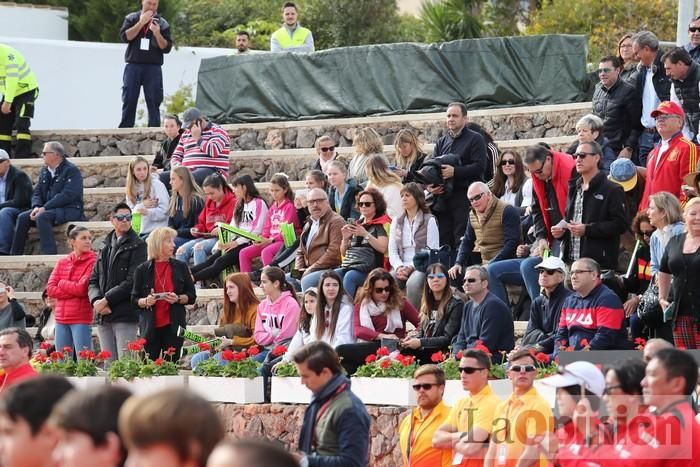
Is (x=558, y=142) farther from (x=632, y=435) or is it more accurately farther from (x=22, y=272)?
(x=632, y=435)

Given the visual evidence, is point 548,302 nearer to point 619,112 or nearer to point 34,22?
point 619,112

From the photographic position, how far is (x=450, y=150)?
16141mm

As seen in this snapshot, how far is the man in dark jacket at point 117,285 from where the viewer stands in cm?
1530

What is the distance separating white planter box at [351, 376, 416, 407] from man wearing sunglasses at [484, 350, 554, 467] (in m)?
2.27

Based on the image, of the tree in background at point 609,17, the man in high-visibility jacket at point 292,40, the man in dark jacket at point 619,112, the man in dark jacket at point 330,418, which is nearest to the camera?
the man in dark jacket at point 330,418

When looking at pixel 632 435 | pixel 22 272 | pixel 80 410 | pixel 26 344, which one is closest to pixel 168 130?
pixel 22 272

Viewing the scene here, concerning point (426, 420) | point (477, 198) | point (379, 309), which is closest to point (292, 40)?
point (477, 198)

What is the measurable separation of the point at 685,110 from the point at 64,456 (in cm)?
1139

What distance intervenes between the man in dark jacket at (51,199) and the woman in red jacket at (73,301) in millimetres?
2831

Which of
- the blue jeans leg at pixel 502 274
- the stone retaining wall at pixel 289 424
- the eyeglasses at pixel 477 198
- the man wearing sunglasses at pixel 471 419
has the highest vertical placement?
the eyeglasses at pixel 477 198

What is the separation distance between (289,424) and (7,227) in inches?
290

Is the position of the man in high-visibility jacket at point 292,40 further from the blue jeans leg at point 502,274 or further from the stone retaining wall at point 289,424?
the stone retaining wall at point 289,424

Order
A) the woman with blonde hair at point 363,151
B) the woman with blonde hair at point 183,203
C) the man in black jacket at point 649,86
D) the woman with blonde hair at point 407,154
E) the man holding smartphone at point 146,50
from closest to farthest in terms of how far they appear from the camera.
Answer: the man in black jacket at point 649,86, the woman with blonde hair at point 407,154, the woman with blonde hair at point 363,151, the woman with blonde hair at point 183,203, the man holding smartphone at point 146,50

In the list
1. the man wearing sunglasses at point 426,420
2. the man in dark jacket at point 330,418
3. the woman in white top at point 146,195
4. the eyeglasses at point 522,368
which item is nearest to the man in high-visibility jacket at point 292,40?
the woman in white top at point 146,195
